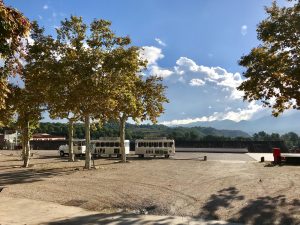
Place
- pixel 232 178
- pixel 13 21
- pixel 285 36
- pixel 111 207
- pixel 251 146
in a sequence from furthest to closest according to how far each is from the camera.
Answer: pixel 251 146 → pixel 232 178 → pixel 285 36 → pixel 111 207 → pixel 13 21

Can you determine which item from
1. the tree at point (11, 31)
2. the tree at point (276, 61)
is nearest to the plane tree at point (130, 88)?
the tree at point (276, 61)

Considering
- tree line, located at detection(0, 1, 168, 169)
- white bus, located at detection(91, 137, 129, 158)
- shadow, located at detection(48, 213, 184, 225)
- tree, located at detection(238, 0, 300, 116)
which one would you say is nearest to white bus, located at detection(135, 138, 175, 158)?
white bus, located at detection(91, 137, 129, 158)

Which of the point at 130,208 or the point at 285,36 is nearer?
the point at 130,208

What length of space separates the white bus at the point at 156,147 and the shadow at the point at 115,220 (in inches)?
1420

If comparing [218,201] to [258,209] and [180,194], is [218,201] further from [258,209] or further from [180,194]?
[180,194]

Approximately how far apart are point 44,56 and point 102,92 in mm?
5903

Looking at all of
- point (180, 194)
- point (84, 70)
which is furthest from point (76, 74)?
point (180, 194)

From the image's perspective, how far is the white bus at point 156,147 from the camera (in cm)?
5175

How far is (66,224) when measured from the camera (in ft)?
46.7

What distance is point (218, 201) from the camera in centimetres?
1797

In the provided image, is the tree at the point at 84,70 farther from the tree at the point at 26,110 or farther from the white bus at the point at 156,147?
the white bus at the point at 156,147

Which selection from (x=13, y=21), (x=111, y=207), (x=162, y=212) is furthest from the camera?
(x=111, y=207)

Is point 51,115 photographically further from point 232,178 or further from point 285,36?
point 285,36

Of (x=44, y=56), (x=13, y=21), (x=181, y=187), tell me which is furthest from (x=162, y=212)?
(x=44, y=56)
